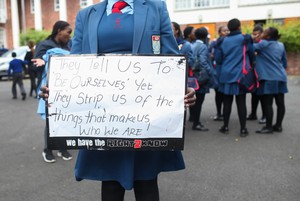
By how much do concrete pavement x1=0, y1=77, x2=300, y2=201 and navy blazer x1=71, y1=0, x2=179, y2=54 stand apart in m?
1.91

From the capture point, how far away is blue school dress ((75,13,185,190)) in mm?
2123

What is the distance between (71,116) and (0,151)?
4.02m

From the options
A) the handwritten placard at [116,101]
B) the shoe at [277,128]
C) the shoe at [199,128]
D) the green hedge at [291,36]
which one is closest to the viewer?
the handwritten placard at [116,101]

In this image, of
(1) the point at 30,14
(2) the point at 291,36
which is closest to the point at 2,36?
(1) the point at 30,14

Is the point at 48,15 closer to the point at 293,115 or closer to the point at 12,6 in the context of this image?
the point at 12,6

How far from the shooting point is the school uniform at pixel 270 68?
6.22m

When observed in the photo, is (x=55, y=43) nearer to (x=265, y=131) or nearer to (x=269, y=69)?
(x=269, y=69)

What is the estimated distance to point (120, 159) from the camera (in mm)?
2178

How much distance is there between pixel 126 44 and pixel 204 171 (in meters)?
2.70

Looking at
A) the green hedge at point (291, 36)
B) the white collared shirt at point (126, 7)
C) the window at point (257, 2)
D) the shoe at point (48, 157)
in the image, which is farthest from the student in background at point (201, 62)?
the window at point (257, 2)

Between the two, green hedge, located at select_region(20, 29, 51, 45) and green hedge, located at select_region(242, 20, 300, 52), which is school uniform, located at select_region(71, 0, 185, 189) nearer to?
green hedge, located at select_region(242, 20, 300, 52)

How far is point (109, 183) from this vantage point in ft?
7.49

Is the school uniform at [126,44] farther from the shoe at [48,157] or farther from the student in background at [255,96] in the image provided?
the student in background at [255,96]

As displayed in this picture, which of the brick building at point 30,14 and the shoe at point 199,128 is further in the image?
the brick building at point 30,14
